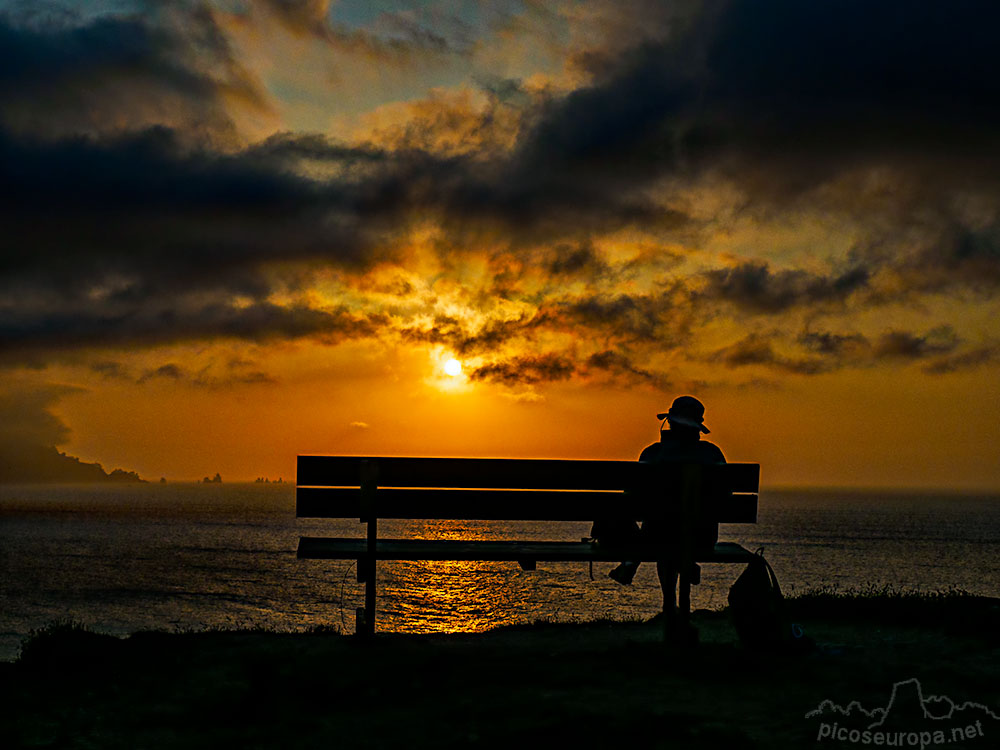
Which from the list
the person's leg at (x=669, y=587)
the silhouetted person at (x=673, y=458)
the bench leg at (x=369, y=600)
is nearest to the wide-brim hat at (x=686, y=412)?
the silhouetted person at (x=673, y=458)

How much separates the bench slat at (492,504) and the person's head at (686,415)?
2.65 ft

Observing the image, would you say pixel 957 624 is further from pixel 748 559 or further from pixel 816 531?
pixel 816 531

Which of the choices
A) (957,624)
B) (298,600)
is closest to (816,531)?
(298,600)

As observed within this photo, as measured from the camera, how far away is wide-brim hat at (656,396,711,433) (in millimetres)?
7684

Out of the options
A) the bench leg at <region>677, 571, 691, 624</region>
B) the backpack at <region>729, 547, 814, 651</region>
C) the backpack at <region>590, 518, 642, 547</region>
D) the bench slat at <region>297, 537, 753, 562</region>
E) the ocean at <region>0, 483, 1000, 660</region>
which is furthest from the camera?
the ocean at <region>0, 483, 1000, 660</region>

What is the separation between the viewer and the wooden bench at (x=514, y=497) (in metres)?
6.93

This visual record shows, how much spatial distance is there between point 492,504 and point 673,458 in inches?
70.2

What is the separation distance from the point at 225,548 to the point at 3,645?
56.3 m

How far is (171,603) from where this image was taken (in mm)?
41281

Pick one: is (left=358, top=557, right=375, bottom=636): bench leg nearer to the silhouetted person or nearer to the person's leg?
the silhouetted person

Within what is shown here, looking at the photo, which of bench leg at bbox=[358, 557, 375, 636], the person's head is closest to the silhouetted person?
the person's head

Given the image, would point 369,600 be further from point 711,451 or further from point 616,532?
point 711,451

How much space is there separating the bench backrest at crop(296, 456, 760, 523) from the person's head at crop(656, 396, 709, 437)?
639 millimetres

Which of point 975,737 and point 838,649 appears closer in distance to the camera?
point 975,737
